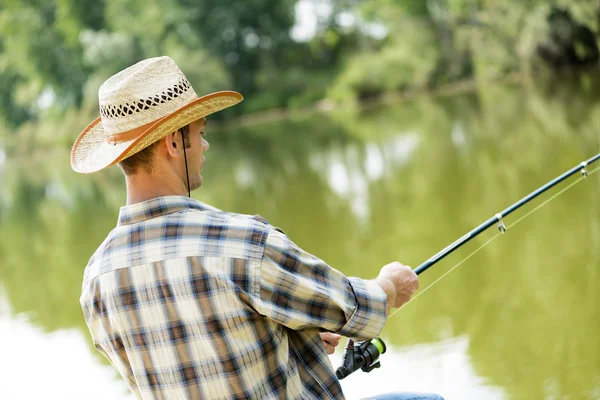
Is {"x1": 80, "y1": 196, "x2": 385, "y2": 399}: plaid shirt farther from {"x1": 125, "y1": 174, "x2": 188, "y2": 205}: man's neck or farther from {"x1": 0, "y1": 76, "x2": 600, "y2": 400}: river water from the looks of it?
{"x1": 0, "y1": 76, "x2": 600, "y2": 400}: river water

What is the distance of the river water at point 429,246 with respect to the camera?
11.3ft

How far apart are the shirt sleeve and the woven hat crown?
12.4 inches

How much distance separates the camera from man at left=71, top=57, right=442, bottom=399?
1.37 meters

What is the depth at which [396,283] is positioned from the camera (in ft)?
5.30

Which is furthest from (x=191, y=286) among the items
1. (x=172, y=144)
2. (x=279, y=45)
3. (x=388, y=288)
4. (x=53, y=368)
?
(x=279, y=45)

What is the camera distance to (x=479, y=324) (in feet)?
12.6

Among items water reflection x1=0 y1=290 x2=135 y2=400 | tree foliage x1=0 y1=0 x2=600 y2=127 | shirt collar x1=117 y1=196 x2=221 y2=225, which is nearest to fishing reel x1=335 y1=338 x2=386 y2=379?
shirt collar x1=117 y1=196 x2=221 y2=225

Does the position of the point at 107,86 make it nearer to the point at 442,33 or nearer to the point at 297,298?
the point at 297,298

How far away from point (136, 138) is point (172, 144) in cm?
7

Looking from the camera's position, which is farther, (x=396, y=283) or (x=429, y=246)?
A: (x=429, y=246)

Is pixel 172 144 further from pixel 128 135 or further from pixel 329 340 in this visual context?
pixel 329 340

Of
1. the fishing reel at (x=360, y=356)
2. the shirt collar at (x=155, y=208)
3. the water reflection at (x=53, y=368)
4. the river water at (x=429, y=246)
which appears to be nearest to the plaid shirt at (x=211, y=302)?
the shirt collar at (x=155, y=208)

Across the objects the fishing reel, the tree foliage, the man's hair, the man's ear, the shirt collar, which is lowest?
the fishing reel

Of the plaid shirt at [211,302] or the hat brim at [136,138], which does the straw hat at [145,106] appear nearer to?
the hat brim at [136,138]
